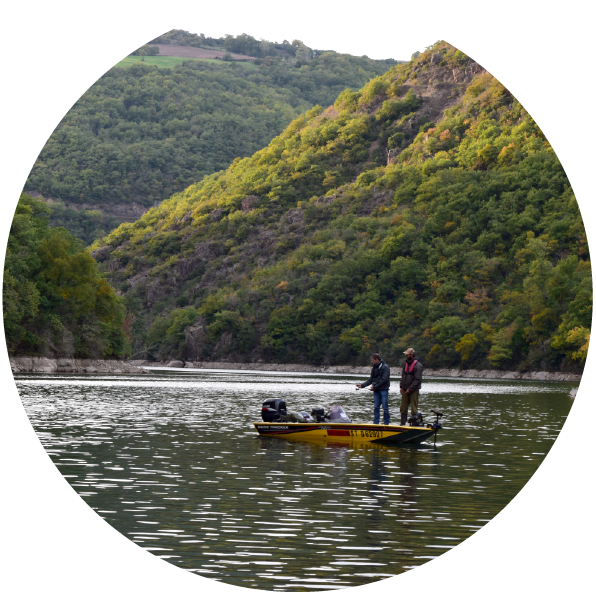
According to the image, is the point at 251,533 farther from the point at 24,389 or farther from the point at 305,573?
the point at 24,389

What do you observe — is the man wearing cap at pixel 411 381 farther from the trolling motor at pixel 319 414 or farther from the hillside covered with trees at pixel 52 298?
the hillside covered with trees at pixel 52 298

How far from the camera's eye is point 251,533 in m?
16.8

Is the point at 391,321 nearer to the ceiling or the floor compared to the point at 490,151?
nearer to the floor

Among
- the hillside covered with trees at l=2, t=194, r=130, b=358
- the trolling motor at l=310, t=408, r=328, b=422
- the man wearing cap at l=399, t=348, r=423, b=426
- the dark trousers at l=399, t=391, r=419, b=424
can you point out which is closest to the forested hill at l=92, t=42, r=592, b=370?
the hillside covered with trees at l=2, t=194, r=130, b=358

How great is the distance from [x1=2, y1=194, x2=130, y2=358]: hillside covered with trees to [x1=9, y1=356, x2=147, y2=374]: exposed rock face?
95 centimetres

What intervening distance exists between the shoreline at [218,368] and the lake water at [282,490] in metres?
49.7

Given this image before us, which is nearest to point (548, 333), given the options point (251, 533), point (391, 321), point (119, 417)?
point (391, 321)

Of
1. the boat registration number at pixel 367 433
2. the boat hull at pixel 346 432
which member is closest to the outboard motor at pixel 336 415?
the boat hull at pixel 346 432

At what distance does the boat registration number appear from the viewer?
30.4 metres

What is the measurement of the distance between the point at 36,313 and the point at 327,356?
73178mm

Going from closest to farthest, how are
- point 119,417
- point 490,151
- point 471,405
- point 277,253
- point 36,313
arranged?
1. point 119,417
2. point 471,405
3. point 36,313
4. point 490,151
5. point 277,253

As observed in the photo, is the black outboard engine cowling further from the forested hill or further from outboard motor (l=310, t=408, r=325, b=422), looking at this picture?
the forested hill

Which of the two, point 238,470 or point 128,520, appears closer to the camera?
point 128,520

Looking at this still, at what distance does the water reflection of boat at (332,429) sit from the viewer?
2997 centimetres
